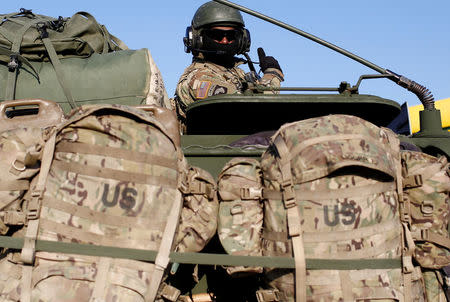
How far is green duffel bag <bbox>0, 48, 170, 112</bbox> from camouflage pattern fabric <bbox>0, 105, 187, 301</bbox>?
902mm

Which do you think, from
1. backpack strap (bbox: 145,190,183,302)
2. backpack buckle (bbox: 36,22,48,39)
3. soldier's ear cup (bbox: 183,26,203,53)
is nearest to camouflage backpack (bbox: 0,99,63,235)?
backpack strap (bbox: 145,190,183,302)

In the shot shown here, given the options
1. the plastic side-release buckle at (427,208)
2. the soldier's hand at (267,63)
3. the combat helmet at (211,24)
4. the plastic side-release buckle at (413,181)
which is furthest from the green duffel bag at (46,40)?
the plastic side-release buckle at (427,208)

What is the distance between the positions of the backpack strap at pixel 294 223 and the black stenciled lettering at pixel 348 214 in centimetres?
20

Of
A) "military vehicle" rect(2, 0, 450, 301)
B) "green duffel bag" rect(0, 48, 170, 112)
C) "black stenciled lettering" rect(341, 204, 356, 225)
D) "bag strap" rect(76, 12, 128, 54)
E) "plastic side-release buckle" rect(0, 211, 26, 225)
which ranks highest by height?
"bag strap" rect(76, 12, 128, 54)

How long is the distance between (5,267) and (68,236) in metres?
0.37

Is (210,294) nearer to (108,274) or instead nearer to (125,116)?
(108,274)

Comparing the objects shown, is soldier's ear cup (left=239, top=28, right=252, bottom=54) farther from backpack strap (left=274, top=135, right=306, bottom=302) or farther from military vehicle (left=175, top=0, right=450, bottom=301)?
backpack strap (left=274, top=135, right=306, bottom=302)

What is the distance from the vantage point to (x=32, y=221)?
2463mm

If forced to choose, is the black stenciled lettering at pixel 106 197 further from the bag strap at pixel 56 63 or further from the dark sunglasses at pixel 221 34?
the dark sunglasses at pixel 221 34

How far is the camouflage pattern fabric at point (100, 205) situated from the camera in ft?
7.94

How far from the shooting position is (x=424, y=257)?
2.80 m

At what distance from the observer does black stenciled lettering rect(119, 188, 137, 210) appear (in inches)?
97.7

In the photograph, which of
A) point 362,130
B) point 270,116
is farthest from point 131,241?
point 270,116

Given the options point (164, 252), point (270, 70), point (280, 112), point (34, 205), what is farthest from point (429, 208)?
point (270, 70)
